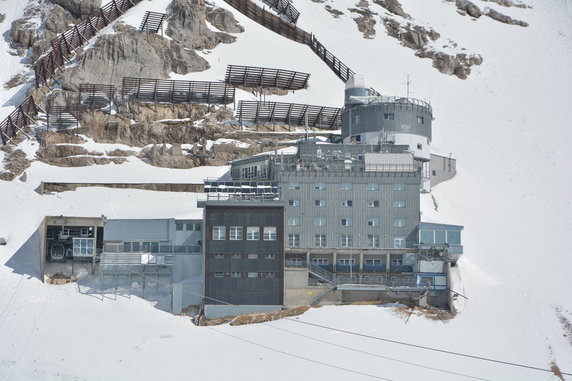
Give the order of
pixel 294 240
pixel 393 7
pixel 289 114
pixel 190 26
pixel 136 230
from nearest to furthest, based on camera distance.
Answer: pixel 294 240, pixel 136 230, pixel 289 114, pixel 190 26, pixel 393 7

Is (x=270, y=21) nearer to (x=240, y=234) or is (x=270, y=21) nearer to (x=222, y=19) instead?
(x=222, y=19)

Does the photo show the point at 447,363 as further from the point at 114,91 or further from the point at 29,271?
the point at 114,91

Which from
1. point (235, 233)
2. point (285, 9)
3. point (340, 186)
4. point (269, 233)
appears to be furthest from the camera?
point (285, 9)

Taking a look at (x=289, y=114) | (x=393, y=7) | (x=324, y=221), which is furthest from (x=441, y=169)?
(x=393, y=7)

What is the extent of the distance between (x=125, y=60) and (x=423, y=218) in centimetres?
4381

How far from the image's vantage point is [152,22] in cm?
11644

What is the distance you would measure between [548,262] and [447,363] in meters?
23.5

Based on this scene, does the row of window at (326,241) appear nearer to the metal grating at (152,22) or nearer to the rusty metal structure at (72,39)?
the rusty metal structure at (72,39)

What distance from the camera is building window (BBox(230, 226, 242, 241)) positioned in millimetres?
75438

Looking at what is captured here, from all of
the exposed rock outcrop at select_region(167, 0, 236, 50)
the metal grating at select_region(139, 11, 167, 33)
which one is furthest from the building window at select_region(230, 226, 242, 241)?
the exposed rock outcrop at select_region(167, 0, 236, 50)

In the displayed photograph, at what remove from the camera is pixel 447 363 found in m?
69.9

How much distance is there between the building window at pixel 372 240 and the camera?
79.6 m

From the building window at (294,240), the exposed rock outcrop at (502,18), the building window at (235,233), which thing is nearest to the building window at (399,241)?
the building window at (294,240)

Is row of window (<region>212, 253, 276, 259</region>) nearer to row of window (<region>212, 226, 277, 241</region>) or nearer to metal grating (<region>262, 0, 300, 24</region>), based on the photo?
row of window (<region>212, 226, 277, 241</region>)
